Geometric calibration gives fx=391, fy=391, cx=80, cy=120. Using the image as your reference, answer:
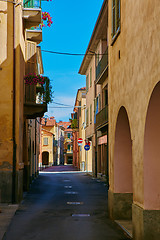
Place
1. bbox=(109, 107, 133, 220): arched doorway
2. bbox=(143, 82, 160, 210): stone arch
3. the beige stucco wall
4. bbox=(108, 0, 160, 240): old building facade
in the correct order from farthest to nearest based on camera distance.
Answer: bbox=(109, 107, 133, 220): arched doorway < bbox=(143, 82, 160, 210): stone arch < bbox=(108, 0, 160, 240): old building facade < the beige stucco wall

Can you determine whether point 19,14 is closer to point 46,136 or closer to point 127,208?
point 127,208

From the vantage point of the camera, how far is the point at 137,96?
7.80 m

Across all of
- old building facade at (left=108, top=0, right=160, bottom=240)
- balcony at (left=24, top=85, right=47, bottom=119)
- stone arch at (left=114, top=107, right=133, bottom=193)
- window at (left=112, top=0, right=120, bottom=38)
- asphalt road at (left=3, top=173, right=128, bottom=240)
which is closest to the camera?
old building facade at (left=108, top=0, right=160, bottom=240)

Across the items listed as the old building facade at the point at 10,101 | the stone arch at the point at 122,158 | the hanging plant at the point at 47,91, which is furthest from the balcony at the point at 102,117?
the stone arch at the point at 122,158

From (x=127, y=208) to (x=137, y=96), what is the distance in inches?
142

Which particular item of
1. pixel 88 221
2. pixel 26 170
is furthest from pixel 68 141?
pixel 88 221

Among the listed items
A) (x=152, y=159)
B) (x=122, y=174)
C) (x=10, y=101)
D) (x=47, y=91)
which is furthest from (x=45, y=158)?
(x=152, y=159)

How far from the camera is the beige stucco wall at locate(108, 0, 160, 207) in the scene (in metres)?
6.61

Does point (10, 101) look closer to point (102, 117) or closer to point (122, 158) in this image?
point (122, 158)

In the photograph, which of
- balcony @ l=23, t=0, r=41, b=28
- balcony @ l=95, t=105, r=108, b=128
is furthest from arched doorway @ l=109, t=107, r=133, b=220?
balcony @ l=95, t=105, r=108, b=128

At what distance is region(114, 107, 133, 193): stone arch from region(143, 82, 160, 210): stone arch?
3.05 metres

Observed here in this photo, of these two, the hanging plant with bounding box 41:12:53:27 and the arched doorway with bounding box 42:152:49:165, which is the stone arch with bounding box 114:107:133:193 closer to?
the hanging plant with bounding box 41:12:53:27

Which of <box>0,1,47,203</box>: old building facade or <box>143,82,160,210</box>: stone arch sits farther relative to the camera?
<box>0,1,47,203</box>: old building facade

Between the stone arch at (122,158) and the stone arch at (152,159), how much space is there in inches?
120
